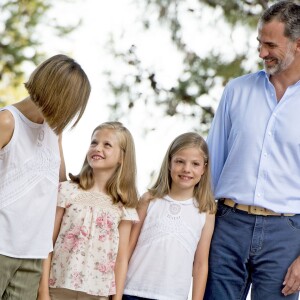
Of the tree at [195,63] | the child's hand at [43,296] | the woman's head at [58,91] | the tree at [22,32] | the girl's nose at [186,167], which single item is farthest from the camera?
the tree at [22,32]

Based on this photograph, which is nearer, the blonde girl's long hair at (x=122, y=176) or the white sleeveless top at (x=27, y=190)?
the white sleeveless top at (x=27, y=190)

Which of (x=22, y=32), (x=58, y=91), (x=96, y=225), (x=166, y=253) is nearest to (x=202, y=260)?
(x=166, y=253)

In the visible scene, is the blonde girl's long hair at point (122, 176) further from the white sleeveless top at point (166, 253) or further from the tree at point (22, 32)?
the tree at point (22, 32)

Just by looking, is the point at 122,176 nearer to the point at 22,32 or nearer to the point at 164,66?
the point at 164,66

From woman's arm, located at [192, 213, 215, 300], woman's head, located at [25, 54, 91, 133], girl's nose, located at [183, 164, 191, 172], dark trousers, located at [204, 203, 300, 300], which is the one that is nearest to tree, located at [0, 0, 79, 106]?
girl's nose, located at [183, 164, 191, 172]

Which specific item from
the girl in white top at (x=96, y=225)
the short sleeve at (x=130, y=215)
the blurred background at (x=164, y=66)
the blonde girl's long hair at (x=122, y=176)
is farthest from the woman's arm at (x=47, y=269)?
the blurred background at (x=164, y=66)

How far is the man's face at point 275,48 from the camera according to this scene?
3.53m

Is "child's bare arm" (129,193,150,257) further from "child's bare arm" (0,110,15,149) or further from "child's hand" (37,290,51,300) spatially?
"child's bare arm" (0,110,15,149)

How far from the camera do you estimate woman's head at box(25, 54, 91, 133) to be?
3.03 metres

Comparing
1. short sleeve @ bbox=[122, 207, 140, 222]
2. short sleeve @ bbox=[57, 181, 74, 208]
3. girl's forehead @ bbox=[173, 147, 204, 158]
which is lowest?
short sleeve @ bbox=[122, 207, 140, 222]

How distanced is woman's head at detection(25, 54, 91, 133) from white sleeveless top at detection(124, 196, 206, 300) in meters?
0.71

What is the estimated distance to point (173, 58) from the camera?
26.8 ft

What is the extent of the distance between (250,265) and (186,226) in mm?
304

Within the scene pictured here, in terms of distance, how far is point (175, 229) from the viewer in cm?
362
